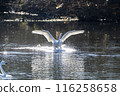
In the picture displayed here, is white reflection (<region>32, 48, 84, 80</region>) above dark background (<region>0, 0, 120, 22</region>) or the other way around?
the other way around

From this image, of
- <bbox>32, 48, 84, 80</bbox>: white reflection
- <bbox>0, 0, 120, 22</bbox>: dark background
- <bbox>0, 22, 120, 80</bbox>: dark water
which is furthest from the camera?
<bbox>0, 0, 120, 22</bbox>: dark background

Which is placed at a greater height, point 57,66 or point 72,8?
point 72,8

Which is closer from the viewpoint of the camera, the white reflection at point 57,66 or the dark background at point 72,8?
the white reflection at point 57,66

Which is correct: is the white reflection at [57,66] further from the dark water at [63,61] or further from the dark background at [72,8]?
the dark background at [72,8]

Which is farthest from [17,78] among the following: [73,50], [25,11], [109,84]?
[25,11]

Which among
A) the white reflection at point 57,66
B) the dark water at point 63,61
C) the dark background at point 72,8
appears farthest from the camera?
the dark background at point 72,8

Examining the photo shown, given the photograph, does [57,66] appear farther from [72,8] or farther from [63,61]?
[72,8]

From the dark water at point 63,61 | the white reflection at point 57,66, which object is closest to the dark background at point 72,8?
the dark water at point 63,61

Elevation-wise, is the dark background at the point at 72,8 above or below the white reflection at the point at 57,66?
above

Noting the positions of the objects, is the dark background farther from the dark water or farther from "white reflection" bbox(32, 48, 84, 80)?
"white reflection" bbox(32, 48, 84, 80)

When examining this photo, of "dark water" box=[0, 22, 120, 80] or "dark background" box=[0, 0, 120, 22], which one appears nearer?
"dark water" box=[0, 22, 120, 80]

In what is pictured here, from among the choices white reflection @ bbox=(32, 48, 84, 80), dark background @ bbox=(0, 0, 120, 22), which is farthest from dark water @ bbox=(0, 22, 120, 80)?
dark background @ bbox=(0, 0, 120, 22)

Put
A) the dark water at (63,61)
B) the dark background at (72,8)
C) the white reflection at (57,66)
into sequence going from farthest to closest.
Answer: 1. the dark background at (72,8)
2. the dark water at (63,61)
3. the white reflection at (57,66)

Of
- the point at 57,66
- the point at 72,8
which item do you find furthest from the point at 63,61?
the point at 72,8
